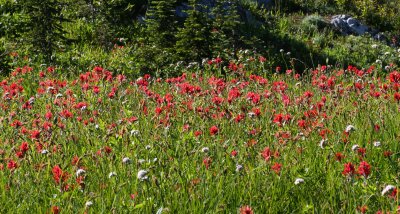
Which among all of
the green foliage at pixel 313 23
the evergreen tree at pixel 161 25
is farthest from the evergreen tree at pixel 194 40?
the green foliage at pixel 313 23

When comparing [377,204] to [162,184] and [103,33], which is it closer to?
[162,184]

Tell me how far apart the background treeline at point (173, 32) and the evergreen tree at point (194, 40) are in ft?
0.06

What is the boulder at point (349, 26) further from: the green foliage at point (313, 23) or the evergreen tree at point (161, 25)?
the evergreen tree at point (161, 25)

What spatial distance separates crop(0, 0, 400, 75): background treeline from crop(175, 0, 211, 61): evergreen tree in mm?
17

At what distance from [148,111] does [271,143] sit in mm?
1535

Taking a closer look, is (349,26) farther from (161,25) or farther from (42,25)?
(42,25)

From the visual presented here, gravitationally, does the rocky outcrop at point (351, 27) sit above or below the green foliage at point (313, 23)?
below

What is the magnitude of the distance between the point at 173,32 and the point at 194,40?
483mm

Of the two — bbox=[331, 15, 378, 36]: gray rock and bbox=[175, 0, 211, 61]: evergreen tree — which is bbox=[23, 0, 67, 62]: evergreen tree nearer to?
bbox=[175, 0, 211, 61]: evergreen tree

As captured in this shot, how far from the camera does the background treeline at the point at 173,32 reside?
9.74m

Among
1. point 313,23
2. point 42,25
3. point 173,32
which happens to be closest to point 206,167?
point 173,32

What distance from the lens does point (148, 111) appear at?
209 inches

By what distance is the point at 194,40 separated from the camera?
9.78 m

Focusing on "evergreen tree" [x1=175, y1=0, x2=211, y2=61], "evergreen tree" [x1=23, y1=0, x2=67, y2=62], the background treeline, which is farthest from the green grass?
"evergreen tree" [x1=23, y1=0, x2=67, y2=62]
